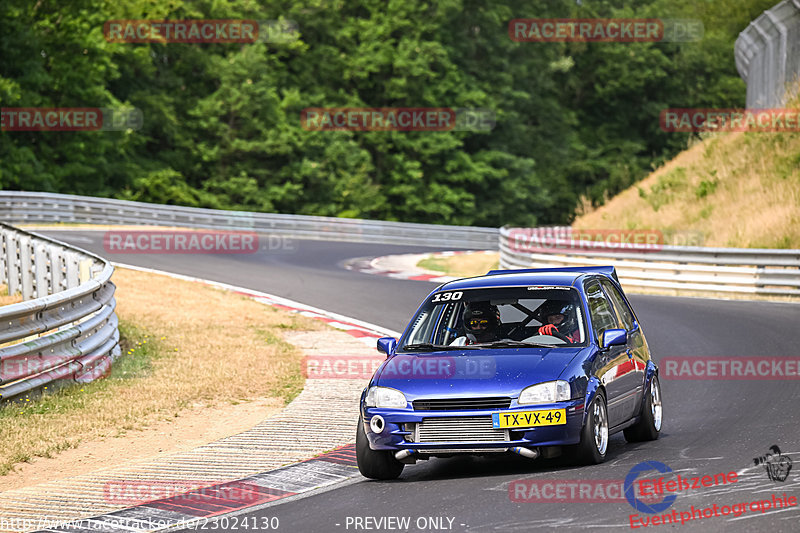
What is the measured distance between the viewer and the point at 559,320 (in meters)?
9.45

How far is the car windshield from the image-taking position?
30.6ft

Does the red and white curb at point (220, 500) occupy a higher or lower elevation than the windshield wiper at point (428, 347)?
lower

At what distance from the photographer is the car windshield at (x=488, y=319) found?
30.6 ft

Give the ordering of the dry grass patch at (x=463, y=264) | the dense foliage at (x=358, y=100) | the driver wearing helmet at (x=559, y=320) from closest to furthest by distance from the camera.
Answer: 1. the driver wearing helmet at (x=559, y=320)
2. the dry grass patch at (x=463, y=264)
3. the dense foliage at (x=358, y=100)

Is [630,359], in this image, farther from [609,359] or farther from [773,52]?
[773,52]

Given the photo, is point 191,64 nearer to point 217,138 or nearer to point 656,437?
point 217,138

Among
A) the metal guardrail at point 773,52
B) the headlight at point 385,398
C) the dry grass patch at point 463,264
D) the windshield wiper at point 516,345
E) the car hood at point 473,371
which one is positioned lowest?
the dry grass patch at point 463,264

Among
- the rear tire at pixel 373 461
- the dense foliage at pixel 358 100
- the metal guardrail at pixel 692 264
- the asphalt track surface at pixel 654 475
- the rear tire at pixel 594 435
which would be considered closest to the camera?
the asphalt track surface at pixel 654 475

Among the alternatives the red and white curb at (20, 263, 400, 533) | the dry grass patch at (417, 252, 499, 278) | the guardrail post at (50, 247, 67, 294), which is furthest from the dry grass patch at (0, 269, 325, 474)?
the dry grass patch at (417, 252, 499, 278)

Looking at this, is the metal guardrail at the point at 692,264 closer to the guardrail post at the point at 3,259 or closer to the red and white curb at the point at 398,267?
the red and white curb at the point at 398,267

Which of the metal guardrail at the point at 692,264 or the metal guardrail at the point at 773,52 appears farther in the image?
the metal guardrail at the point at 773,52

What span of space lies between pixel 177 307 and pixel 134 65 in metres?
39.9

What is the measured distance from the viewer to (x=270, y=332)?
18094 millimetres

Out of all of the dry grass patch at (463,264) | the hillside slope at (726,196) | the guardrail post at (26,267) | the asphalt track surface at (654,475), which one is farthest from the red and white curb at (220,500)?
the dry grass patch at (463,264)
